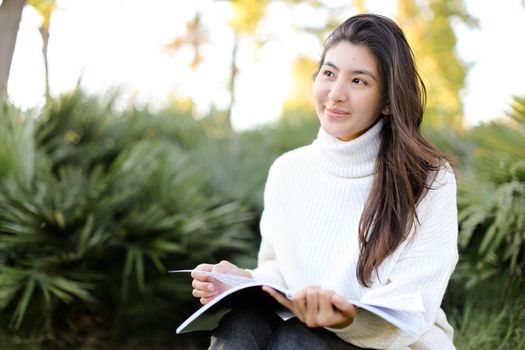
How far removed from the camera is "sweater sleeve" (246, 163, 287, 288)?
2.60 m

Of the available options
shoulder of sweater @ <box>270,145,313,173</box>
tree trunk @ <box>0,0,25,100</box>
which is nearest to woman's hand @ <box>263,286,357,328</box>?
shoulder of sweater @ <box>270,145,313,173</box>

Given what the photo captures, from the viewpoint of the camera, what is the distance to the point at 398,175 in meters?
2.36

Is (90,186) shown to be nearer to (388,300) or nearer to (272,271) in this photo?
(272,271)

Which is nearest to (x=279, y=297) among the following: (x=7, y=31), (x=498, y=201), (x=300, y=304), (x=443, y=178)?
(x=300, y=304)

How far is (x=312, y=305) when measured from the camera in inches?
73.1

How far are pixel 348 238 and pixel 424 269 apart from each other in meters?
0.37

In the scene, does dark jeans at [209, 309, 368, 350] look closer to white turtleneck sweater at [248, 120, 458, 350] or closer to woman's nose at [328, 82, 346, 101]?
white turtleneck sweater at [248, 120, 458, 350]

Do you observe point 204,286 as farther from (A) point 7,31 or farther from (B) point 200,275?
(A) point 7,31

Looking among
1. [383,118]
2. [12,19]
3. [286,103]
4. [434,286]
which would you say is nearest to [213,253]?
[12,19]

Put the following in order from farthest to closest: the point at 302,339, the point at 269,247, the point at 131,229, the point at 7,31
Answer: the point at 7,31 < the point at 131,229 < the point at 269,247 < the point at 302,339

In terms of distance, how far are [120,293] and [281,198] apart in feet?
6.13

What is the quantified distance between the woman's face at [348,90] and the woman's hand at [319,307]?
80 centimetres

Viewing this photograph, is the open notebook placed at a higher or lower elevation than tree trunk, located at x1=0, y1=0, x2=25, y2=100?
lower

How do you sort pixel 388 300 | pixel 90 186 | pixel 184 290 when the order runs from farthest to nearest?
pixel 184 290 < pixel 90 186 < pixel 388 300
